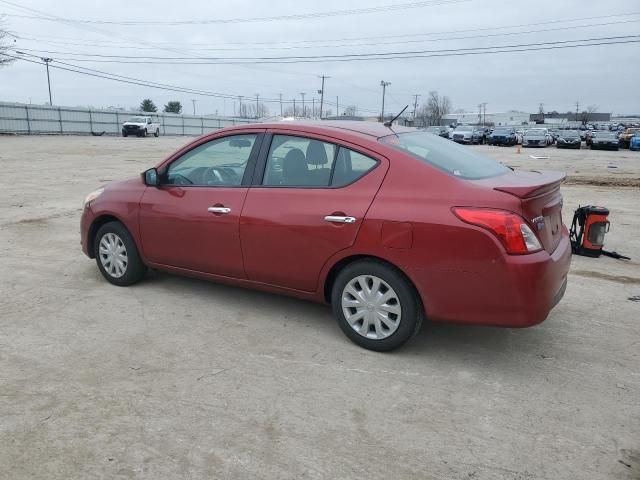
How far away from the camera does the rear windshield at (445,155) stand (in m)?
3.89

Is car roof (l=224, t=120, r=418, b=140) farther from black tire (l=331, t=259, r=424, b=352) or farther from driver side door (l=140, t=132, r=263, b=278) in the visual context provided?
black tire (l=331, t=259, r=424, b=352)

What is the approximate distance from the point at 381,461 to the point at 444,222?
1.53m

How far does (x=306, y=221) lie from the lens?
402 centimetres

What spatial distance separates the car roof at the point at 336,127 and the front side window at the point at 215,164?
0.17 meters

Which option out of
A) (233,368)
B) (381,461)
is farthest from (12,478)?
(381,461)

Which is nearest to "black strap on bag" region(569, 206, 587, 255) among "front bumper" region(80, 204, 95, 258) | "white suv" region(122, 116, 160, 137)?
"front bumper" region(80, 204, 95, 258)

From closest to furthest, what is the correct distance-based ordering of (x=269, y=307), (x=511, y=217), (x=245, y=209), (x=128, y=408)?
1. (x=128, y=408)
2. (x=511, y=217)
3. (x=245, y=209)
4. (x=269, y=307)

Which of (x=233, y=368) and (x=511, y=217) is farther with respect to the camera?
(x=233, y=368)

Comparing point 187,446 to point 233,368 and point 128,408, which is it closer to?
point 128,408

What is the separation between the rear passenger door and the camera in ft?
12.7

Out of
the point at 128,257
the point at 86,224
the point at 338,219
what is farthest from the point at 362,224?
the point at 86,224

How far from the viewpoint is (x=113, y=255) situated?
528 cm

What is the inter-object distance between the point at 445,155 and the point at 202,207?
6.66 feet

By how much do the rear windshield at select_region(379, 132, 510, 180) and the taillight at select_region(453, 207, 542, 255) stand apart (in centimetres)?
43
